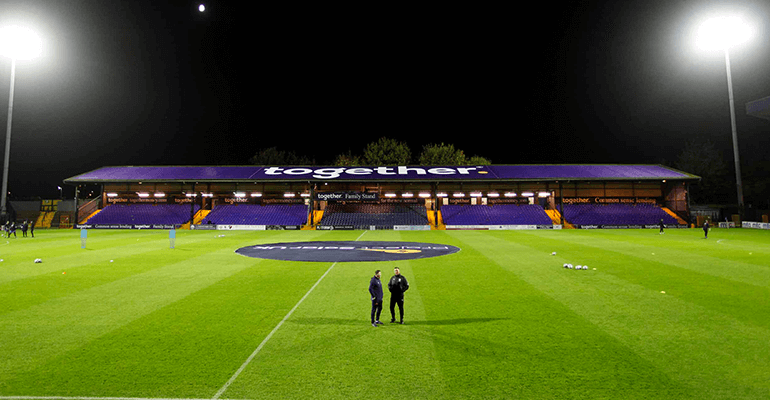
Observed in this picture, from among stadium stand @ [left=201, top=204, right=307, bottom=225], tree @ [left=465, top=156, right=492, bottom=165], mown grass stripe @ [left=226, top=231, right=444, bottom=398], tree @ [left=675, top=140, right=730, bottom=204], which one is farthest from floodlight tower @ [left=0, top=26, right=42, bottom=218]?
tree @ [left=675, top=140, right=730, bottom=204]

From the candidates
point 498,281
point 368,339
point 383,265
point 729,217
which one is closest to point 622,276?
point 498,281

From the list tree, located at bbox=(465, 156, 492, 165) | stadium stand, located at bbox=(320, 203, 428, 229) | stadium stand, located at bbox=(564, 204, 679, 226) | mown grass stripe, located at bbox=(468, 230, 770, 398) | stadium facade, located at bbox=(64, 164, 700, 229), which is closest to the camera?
mown grass stripe, located at bbox=(468, 230, 770, 398)

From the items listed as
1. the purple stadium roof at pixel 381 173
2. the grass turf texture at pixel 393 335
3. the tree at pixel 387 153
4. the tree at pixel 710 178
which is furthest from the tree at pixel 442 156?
the grass turf texture at pixel 393 335

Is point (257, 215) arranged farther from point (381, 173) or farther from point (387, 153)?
point (387, 153)

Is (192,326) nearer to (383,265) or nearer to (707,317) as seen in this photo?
(383,265)

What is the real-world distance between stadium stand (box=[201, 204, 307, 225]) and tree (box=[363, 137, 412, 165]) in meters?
28.3

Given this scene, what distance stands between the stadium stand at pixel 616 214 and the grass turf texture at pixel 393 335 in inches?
1311

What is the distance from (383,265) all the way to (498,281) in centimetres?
557

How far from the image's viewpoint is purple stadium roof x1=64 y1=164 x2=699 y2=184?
47750mm

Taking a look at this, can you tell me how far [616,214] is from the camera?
4719cm

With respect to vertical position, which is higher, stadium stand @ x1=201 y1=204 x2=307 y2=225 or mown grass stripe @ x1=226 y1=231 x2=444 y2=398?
stadium stand @ x1=201 y1=204 x2=307 y2=225

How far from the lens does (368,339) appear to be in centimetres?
725

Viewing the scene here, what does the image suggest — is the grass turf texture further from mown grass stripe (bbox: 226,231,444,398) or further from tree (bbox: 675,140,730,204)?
tree (bbox: 675,140,730,204)

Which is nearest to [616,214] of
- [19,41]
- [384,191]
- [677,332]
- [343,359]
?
[384,191]
